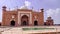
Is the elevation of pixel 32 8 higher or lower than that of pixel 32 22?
higher

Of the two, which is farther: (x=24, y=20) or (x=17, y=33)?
(x=24, y=20)

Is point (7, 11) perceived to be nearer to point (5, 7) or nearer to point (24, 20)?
point (5, 7)

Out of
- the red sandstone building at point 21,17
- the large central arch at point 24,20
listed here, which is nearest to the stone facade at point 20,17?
the red sandstone building at point 21,17

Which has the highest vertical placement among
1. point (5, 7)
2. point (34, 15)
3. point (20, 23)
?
point (5, 7)

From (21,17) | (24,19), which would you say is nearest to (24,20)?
(24,19)

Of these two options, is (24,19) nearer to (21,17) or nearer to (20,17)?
(21,17)

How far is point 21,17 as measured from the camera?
20.1m

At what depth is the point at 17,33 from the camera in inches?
168

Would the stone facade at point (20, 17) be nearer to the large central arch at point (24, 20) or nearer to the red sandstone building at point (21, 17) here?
the red sandstone building at point (21, 17)

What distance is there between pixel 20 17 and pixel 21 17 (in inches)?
12.5

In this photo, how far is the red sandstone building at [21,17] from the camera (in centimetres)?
1972

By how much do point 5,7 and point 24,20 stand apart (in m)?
3.90

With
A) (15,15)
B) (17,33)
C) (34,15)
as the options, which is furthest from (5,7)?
(17,33)

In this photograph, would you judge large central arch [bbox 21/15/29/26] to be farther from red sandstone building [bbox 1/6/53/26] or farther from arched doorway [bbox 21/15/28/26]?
red sandstone building [bbox 1/6/53/26]
